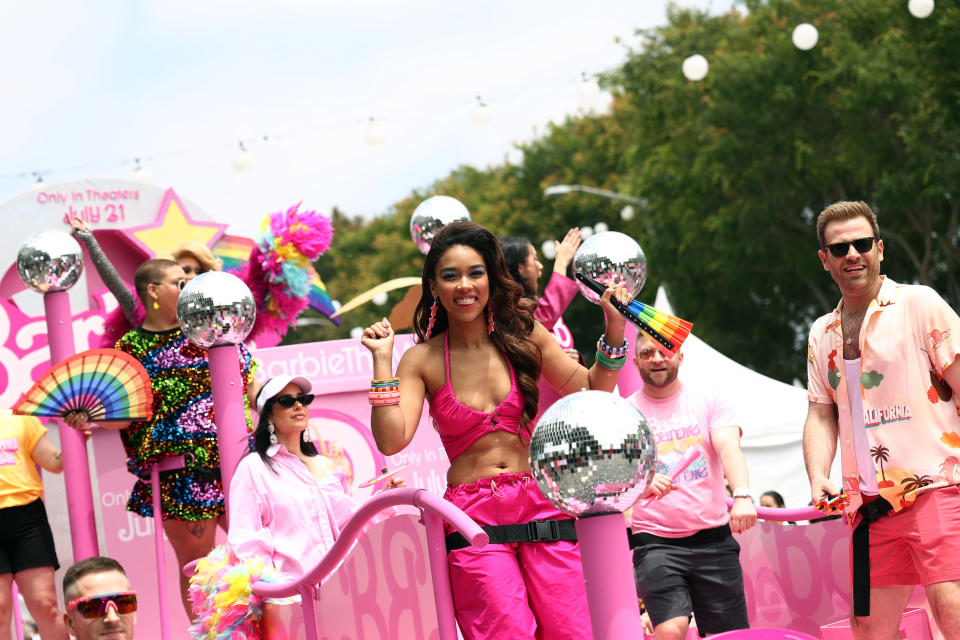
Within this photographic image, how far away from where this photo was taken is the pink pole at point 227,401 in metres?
5.43

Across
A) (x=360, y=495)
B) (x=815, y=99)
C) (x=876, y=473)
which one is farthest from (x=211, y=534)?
(x=815, y=99)

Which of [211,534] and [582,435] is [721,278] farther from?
[582,435]

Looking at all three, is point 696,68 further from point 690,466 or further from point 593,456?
point 593,456

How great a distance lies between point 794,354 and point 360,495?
70.6ft

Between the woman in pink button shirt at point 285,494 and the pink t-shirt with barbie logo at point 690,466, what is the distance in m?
1.21

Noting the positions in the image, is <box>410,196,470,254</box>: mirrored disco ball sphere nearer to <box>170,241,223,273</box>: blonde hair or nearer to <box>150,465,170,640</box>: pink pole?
<box>170,241,223,273</box>: blonde hair

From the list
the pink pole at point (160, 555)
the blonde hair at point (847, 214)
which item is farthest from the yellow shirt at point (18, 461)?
the blonde hair at point (847, 214)

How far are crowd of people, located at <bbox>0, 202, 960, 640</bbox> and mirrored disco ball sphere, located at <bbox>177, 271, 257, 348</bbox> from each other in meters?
0.55

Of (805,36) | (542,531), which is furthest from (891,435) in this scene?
(805,36)

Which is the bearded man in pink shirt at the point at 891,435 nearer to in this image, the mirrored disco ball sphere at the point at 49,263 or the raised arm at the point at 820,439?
the raised arm at the point at 820,439

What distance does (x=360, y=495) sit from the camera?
8273mm

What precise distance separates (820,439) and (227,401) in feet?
7.95

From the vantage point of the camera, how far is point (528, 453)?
3635mm

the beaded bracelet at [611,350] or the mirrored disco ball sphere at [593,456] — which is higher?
the beaded bracelet at [611,350]
